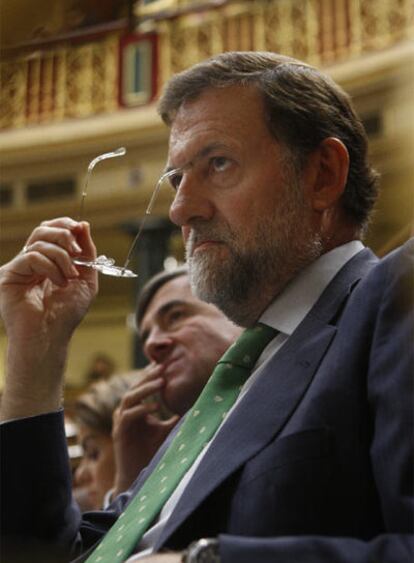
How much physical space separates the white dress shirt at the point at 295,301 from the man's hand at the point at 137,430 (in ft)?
2.22

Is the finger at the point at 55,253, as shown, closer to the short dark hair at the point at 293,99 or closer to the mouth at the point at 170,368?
the short dark hair at the point at 293,99

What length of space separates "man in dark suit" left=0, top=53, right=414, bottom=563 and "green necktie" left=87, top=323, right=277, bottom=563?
0.06ft

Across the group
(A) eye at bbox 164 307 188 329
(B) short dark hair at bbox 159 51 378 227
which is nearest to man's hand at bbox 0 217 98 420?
(B) short dark hair at bbox 159 51 378 227

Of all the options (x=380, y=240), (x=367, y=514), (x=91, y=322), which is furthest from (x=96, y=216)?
(x=367, y=514)

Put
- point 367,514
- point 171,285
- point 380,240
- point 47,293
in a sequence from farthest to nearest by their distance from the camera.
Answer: point 380,240, point 171,285, point 47,293, point 367,514

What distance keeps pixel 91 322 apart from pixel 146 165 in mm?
2645

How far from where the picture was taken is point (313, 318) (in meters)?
1.19

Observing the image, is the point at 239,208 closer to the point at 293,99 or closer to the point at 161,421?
the point at 293,99

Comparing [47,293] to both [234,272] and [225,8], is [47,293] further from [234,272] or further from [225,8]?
[225,8]

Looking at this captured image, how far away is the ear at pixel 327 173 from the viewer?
1.39 m

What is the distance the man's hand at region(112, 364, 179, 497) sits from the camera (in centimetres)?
193

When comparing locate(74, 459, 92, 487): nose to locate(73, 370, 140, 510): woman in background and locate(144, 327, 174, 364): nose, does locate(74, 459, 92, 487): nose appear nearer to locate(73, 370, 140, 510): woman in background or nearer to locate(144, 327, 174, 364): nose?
locate(73, 370, 140, 510): woman in background

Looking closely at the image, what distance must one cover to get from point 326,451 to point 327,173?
60 centimetres

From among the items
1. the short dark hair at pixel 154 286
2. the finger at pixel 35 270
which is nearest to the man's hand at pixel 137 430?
the short dark hair at pixel 154 286
